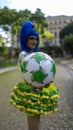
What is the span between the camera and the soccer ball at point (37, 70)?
15.4ft

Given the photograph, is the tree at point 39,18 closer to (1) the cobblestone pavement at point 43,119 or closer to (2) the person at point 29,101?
(1) the cobblestone pavement at point 43,119

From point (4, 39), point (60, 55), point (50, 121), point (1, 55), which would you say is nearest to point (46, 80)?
point (50, 121)

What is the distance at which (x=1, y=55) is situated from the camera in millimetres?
44250

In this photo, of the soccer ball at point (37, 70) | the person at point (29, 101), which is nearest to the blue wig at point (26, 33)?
the person at point (29, 101)

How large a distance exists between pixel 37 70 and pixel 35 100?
405 mm

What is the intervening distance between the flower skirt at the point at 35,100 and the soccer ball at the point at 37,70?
92 mm

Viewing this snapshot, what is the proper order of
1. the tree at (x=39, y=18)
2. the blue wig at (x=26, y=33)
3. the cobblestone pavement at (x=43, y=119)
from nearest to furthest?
the blue wig at (x=26, y=33) < the cobblestone pavement at (x=43, y=119) < the tree at (x=39, y=18)

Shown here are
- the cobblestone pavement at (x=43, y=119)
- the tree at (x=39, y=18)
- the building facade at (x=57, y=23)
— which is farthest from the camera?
the building facade at (x=57, y=23)

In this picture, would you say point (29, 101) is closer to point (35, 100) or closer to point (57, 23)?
point (35, 100)

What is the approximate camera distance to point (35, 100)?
4562 mm

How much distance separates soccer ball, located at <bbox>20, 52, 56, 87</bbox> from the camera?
15.4ft

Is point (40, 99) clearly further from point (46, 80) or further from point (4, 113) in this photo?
point (4, 113)

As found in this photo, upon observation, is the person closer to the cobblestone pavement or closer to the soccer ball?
the soccer ball

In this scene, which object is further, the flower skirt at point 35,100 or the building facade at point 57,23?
the building facade at point 57,23
